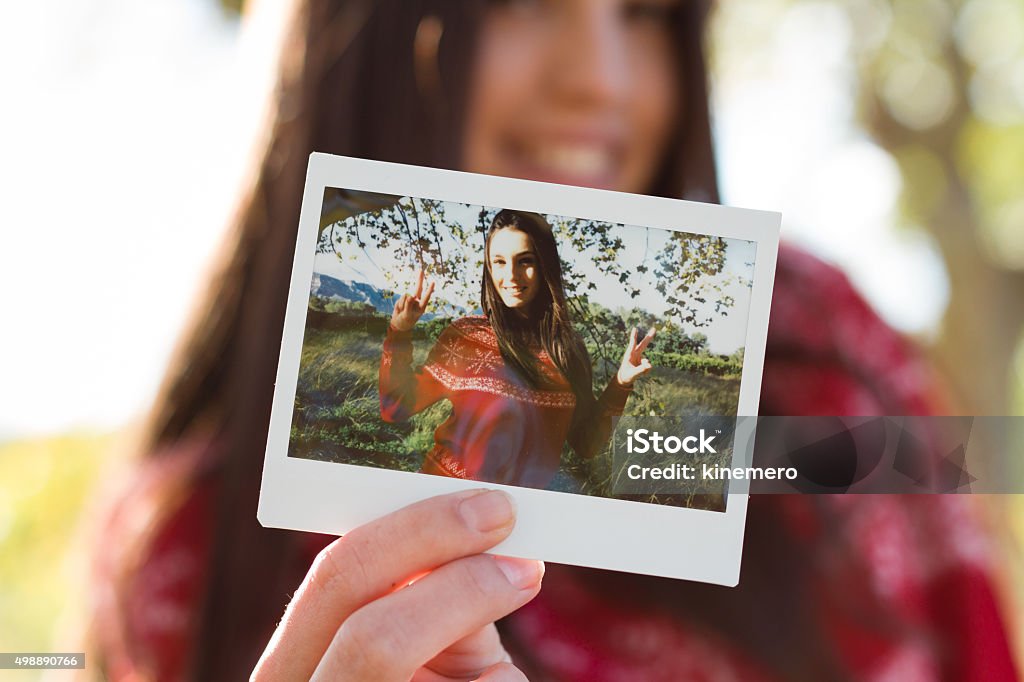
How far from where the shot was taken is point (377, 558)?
0.92m

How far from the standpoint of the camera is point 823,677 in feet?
5.80

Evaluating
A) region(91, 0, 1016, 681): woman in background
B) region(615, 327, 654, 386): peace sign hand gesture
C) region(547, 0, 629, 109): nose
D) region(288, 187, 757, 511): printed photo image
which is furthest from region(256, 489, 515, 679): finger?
region(547, 0, 629, 109): nose

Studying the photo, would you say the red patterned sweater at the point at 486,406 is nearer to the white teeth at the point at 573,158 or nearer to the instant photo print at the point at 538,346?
the instant photo print at the point at 538,346

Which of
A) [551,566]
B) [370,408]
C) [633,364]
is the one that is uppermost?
[633,364]

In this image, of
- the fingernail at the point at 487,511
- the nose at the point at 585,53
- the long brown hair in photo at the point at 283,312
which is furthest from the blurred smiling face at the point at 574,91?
the fingernail at the point at 487,511

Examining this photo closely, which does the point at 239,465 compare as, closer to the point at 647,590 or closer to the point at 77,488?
the point at 647,590

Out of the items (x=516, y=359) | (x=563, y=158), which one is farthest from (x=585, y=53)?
(x=516, y=359)

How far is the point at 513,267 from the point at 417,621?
0.49 metres

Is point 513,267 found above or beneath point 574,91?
beneath

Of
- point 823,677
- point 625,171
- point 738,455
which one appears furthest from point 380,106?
point 823,677

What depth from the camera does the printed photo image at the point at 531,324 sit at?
101 centimetres

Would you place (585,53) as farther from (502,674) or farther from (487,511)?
(502,674)

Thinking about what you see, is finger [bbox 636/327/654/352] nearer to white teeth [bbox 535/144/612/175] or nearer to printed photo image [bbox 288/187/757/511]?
printed photo image [bbox 288/187/757/511]

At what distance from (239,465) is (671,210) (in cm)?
129
